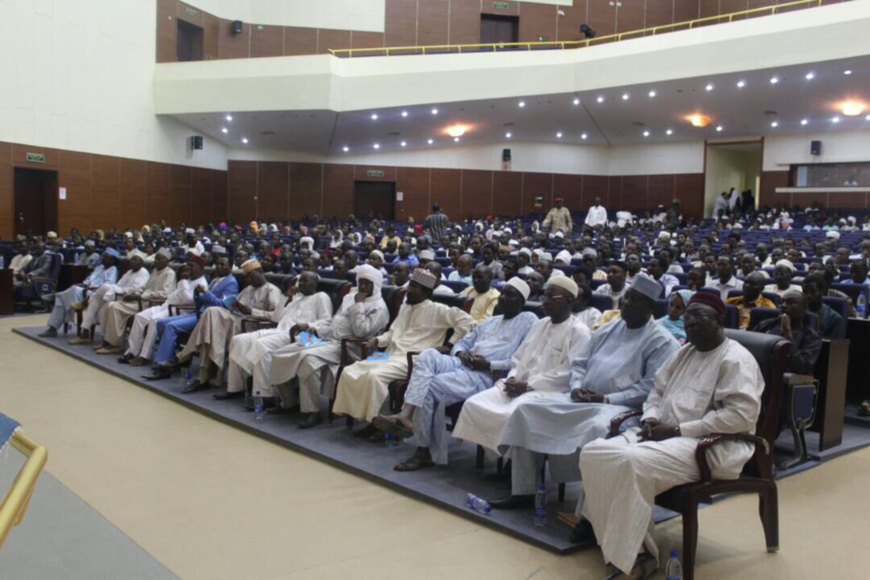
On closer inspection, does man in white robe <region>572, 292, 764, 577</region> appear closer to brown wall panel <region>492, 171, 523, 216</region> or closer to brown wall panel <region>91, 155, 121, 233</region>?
brown wall panel <region>91, 155, 121, 233</region>

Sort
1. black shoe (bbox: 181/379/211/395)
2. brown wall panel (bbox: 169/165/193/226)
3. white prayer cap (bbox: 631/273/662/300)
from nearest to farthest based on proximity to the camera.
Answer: white prayer cap (bbox: 631/273/662/300) → black shoe (bbox: 181/379/211/395) → brown wall panel (bbox: 169/165/193/226)

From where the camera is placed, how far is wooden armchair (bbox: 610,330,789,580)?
9.87ft

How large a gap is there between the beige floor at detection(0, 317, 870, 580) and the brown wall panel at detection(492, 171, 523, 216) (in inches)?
809

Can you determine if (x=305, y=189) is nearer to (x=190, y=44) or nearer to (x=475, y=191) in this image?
(x=190, y=44)

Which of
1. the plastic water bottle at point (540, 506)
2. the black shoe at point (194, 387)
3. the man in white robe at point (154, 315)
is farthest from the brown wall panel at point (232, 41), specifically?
the plastic water bottle at point (540, 506)

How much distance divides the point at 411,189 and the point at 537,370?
2079cm

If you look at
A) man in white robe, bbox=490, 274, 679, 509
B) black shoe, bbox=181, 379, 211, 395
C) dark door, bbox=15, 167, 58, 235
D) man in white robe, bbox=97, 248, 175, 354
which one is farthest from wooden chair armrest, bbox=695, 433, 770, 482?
dark door, bbox=15, 167, 58, 235

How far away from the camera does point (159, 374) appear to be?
692cm

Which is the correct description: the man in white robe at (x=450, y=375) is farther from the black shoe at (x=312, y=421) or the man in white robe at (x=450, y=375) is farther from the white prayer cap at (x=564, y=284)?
the black shoe at (x=312, y=421)

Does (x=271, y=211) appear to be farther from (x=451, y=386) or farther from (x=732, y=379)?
(x=732, y=379)

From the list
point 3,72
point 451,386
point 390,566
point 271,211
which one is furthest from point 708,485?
point 271,211

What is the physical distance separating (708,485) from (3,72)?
1621 cm

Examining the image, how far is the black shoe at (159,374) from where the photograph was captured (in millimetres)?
6867

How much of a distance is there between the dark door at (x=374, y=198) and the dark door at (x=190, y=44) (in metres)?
6.34
